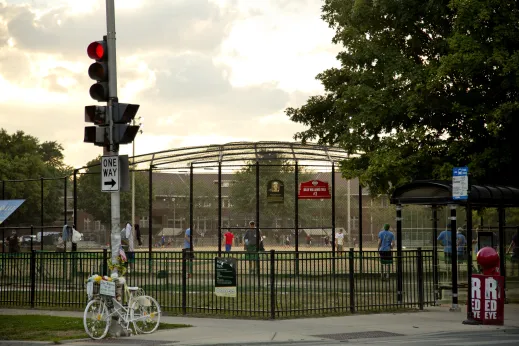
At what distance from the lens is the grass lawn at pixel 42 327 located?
15031 millimetres

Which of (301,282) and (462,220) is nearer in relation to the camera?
(301,282)

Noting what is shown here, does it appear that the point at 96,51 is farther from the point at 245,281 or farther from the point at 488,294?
the point at 488,294

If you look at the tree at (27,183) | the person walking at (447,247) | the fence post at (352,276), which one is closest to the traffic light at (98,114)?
the fence post at (352,276)

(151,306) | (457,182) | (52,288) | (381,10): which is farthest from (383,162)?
(151,306)

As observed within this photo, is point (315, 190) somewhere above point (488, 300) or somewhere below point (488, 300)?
above

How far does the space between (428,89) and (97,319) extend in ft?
46.6

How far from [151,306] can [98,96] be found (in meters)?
3.74

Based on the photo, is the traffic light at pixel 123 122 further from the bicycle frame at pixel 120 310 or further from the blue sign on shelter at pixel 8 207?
the blue sign on shelter at pixel 8 207

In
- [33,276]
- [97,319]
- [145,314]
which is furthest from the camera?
[33,276]

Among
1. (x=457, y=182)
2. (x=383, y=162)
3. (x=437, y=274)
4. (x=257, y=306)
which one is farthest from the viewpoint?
(x=383, y=162)

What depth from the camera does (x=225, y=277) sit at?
18000mm

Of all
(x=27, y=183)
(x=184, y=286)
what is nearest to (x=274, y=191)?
(x=184, y=286)

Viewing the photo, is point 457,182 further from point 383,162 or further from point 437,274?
point 383,162

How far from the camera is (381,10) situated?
2775 cm
